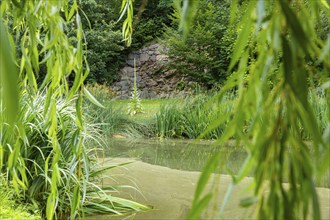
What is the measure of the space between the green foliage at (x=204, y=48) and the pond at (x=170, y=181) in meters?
8.20

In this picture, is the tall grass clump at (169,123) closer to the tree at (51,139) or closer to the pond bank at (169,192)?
the pond bank at (169,192)

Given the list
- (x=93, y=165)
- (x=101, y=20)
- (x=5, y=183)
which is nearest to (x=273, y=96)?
(x=5, y=183)

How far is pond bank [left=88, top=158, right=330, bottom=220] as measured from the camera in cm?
282

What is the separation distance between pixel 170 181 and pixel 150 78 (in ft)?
39.5

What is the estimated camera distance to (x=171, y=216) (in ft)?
9.22

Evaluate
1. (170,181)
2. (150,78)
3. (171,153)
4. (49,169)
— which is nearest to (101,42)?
(150,78)

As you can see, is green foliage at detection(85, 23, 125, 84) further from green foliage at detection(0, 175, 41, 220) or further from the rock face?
green foliage at detection(0, 175, 41, 220)

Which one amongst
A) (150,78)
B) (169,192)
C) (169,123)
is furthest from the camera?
(150,78)

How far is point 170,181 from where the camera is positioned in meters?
3.77

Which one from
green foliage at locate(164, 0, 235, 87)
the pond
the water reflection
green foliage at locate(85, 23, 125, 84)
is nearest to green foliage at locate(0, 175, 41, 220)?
the pond

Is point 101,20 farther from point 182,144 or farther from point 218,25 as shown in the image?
point 182,144

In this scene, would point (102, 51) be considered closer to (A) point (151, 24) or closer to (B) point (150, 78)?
(B) point (150, 78)

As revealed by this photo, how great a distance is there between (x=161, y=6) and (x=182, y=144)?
34.5 ft

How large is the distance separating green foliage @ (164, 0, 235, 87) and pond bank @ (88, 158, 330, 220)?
10217 mm
